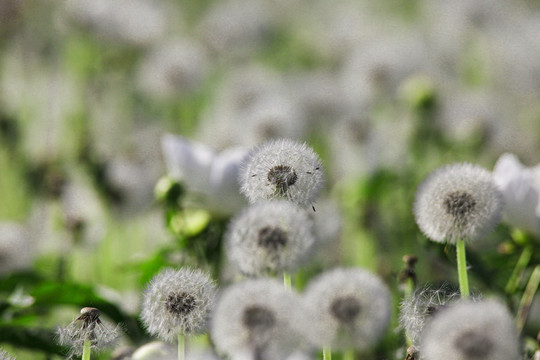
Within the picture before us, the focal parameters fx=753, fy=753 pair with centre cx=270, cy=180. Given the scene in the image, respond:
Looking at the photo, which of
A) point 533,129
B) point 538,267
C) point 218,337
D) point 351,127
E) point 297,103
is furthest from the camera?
point 533,129

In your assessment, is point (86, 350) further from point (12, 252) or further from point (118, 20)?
point (118, 20)

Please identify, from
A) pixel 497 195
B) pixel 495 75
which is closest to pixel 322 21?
pixel 495 75

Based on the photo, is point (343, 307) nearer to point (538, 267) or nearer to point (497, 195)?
point (497, 195)

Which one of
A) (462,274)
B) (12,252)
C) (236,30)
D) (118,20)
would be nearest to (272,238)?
(462,274)

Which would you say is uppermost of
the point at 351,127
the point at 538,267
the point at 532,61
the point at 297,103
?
the point at 532,61

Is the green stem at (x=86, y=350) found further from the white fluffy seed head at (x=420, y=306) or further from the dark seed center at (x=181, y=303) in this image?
the white fluffy seed head at (x=420, y=306)
